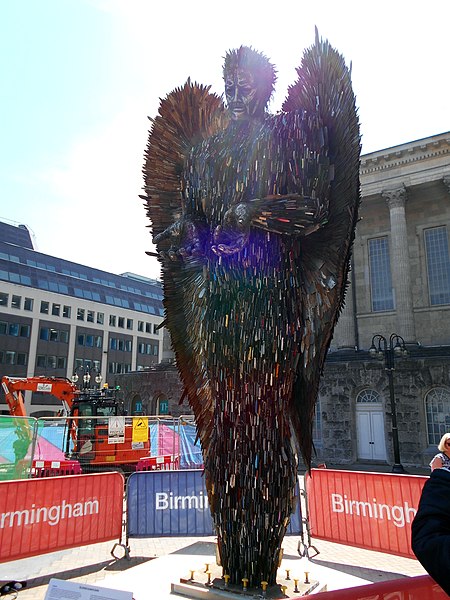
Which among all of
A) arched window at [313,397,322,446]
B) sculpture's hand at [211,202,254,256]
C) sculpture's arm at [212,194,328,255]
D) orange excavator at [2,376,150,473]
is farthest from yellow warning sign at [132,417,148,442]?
sculpture's arm at [212,194,328,255]

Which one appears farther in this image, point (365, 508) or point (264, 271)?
point (365, 508)

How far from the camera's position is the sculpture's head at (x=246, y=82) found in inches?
181

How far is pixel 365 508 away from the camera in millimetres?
7496

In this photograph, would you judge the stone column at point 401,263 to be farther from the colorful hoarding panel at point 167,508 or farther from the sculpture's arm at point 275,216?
the sculpture's arm at point 275,216

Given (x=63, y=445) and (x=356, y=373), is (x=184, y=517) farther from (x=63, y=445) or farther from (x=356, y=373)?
(x=356, y=373)

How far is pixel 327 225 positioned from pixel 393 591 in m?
2.94

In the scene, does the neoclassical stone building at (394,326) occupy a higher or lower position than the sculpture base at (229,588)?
higher

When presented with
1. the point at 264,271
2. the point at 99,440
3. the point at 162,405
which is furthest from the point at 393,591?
the point at 162,405

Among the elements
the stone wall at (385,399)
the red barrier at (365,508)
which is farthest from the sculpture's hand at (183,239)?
the stone wall at (385,399)

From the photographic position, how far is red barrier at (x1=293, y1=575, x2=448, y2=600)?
7.92 feet

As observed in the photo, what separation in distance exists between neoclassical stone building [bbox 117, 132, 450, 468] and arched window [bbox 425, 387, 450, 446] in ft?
0.15

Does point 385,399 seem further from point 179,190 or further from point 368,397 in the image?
point 179,190

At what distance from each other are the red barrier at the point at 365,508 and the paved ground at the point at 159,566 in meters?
0.38

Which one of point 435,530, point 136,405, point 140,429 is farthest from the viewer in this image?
point 136,405
